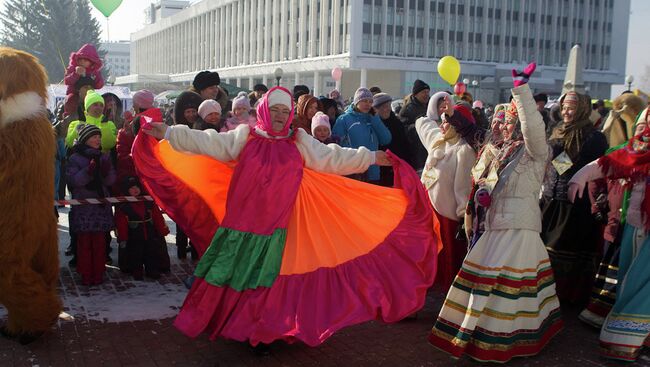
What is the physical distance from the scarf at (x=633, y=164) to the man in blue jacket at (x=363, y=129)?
3161mm

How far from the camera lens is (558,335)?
543 cm

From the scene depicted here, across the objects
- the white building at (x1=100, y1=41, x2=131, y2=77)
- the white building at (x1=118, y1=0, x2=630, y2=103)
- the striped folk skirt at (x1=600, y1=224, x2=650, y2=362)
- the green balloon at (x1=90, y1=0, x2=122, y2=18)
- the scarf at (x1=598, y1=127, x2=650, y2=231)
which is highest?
the white building at (x1=100, y1=41, x2=131, y2=77)

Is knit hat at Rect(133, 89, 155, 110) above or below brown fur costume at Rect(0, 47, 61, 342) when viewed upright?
above

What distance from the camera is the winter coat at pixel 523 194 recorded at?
475 centimetres

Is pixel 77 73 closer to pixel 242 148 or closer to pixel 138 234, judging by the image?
pixel 138 234

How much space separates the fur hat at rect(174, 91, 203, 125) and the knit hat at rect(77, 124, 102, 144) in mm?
1047

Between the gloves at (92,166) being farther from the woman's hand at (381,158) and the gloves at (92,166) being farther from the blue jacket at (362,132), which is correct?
the woman's hand at (381,158)

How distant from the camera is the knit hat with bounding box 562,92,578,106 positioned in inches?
233

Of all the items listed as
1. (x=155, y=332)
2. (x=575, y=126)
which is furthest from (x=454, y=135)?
(x=155, y=332)

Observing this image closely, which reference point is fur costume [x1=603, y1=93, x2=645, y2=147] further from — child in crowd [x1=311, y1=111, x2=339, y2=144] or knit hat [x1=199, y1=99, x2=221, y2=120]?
knit hat [x1=199, y1=99, x2=221, y2=120]

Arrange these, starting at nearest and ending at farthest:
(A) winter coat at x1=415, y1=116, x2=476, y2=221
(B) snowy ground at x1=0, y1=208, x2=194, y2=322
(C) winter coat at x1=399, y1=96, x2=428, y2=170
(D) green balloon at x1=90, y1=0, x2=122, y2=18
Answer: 1. (B) snowy ground at x1=0, y1=208, x2=194, y2=322
2. (A) winter coat at x1=415, y1=116, x2=476, y2=221
3. (C) winter coat at x1=399, y1=96, x2=428, y2=170
4. (D) green balloon at x1=90, y1=0, x2=122, y2=18

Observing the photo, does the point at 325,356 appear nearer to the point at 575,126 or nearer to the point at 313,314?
the point at 313,314

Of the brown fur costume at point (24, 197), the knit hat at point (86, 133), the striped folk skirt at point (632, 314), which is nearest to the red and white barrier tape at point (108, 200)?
the knit hat at point (86, 133)

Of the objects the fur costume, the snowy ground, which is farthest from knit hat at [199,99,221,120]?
the fur costume
